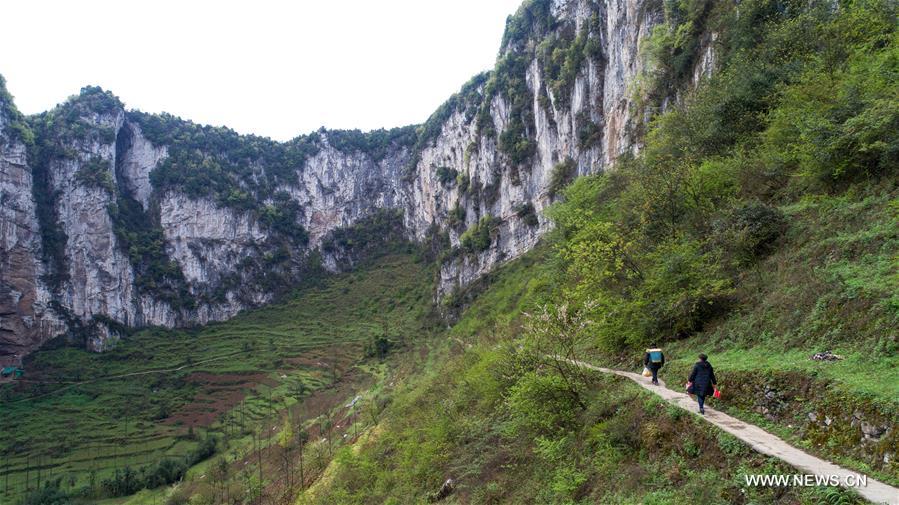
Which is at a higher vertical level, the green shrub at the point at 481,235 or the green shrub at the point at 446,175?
the green shrub at the point at 446,175

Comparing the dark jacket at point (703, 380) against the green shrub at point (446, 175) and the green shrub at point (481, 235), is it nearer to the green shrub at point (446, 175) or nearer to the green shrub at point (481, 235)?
the green shrub at point (481, 235)

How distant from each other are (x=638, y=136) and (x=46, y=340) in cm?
11813

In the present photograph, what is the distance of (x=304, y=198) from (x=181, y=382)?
222 feet

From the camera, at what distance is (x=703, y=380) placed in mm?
8469

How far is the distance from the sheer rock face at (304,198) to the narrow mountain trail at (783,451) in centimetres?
3295

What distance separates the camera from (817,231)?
12.0 metres

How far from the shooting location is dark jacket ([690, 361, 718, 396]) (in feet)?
27.7

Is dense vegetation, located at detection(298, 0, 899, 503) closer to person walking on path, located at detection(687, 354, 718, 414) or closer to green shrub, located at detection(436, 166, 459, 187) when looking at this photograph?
person walking on path, located at detection(687, 354, 718, 414)

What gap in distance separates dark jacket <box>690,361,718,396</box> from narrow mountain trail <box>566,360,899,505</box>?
0.35 meters

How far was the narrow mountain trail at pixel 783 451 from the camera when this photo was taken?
16.1 feet

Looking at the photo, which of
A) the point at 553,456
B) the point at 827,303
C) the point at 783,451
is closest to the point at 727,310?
the point at 827,303

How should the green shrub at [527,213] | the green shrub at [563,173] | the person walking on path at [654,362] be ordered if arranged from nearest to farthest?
the person walking on path at [654,362]
the green shrub at [563,173]
the green shrub at [527,213]

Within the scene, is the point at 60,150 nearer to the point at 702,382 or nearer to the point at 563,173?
the point at 563,173

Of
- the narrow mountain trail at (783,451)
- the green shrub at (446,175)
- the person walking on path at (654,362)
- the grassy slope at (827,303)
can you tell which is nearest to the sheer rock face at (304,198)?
the green shrub at (446,175)
